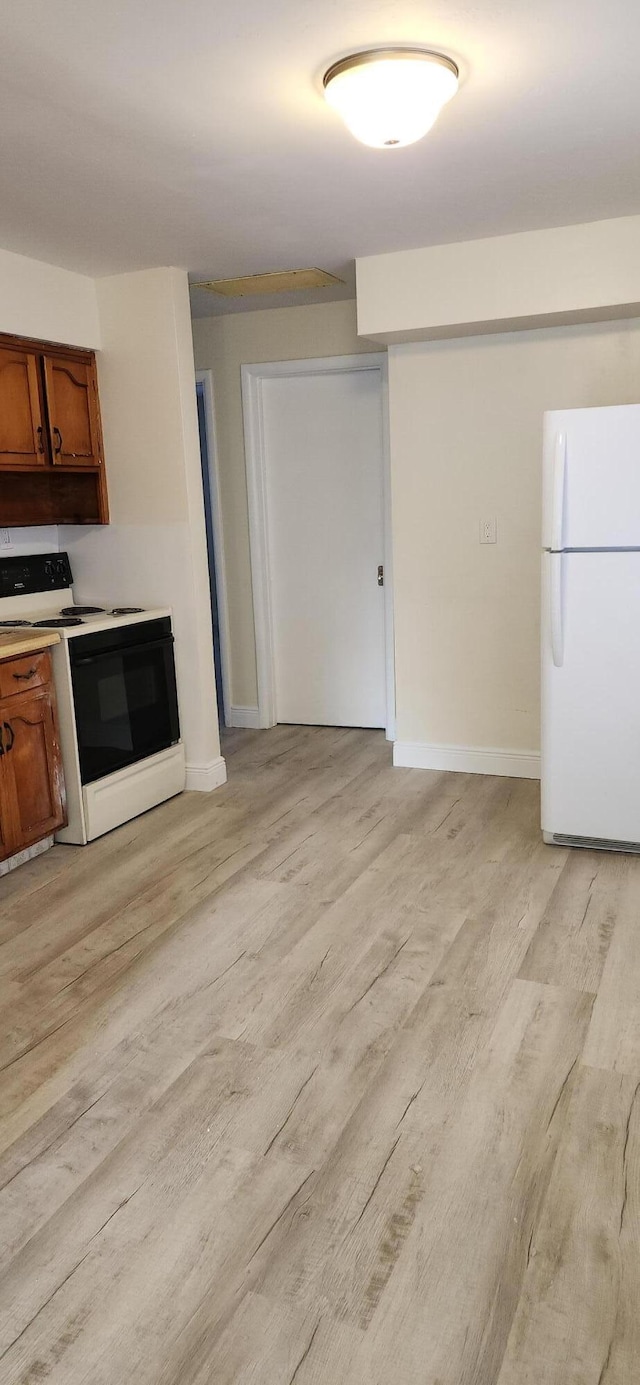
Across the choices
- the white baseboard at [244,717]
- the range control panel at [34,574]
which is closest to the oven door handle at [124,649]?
the range control panel at [34,574]

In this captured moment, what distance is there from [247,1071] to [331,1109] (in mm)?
255

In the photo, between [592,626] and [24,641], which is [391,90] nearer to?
[592,626]

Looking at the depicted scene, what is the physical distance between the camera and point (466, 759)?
4.63m

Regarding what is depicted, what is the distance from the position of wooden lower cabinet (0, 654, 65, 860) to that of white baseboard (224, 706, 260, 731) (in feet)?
6.43

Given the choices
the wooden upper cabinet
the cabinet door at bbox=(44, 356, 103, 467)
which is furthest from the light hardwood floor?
the cabinet door at bbox=(44, 356, 103, 467)

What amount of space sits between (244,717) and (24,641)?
7.51ft

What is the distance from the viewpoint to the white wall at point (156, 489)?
13.6 ft

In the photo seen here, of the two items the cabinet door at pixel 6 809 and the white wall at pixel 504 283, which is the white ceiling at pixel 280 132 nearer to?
the white wall at pixel 504 283

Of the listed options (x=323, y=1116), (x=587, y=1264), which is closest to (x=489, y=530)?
(x=323, y=1116)

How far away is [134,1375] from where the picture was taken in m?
1.53

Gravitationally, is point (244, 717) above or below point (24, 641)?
below

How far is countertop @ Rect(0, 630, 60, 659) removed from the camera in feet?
11.4

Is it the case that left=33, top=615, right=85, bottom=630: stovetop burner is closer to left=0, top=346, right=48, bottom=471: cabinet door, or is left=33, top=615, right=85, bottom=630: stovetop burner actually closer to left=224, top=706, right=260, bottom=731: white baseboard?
left=0, top=346, right=48, bottom=471: cabinet door

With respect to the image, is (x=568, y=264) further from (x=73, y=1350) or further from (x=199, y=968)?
(x=73, y=1350)
